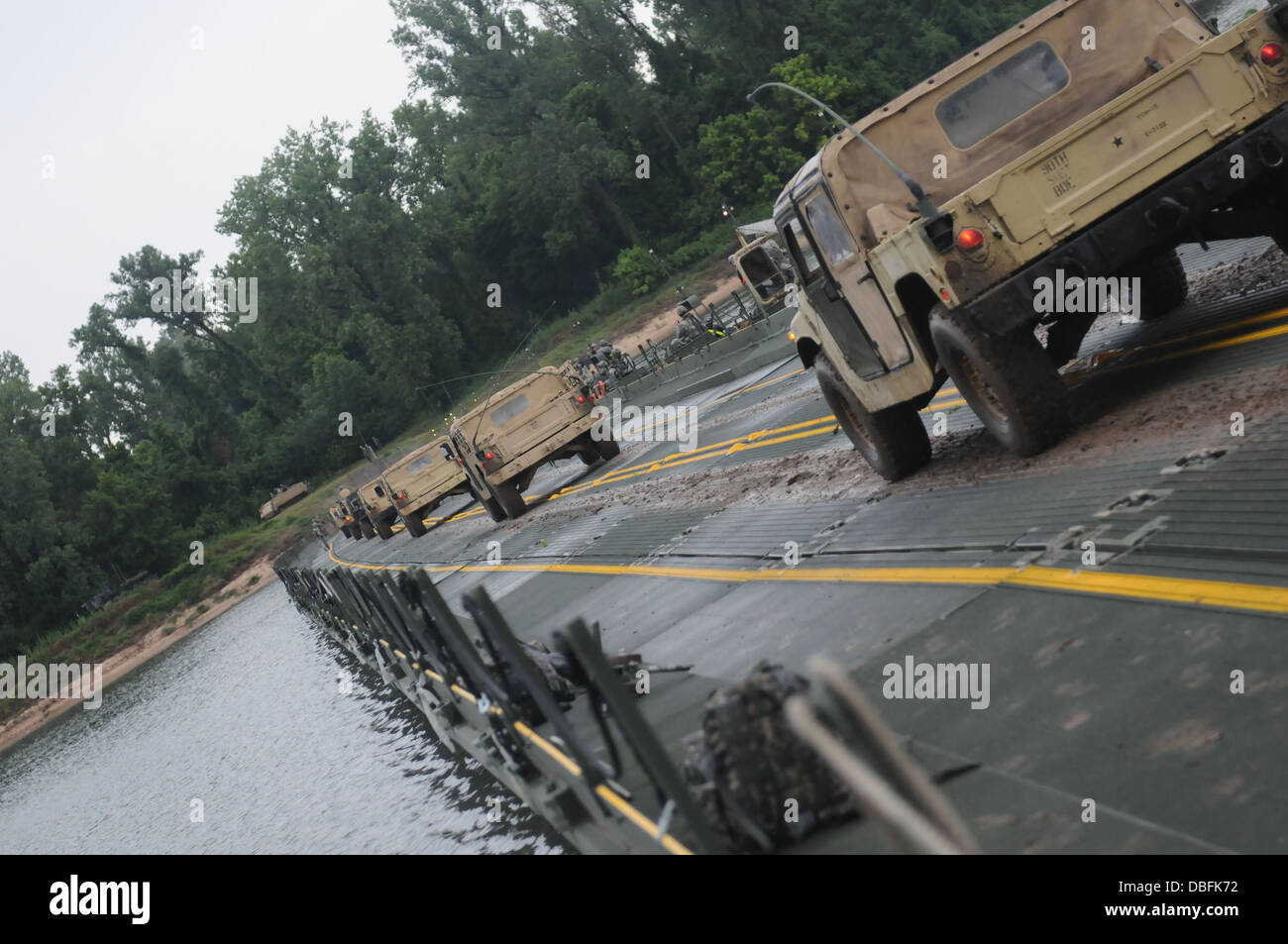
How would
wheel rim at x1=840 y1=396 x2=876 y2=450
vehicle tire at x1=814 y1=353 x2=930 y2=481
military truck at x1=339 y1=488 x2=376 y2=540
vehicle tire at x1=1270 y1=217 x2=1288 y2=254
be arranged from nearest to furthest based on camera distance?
vehicle tire at x1=1270 y1=217 x2=1288 y2=254, vehicle tire at x1=814 y1=353 x2=930 y2=481, wheel rim at x1=840 y1=396 x2=876 y2=450, military truck at x1=339 y1=488 x2=376 y2=540

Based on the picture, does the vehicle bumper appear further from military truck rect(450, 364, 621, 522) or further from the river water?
military truck rect(450, 364, 621, 522)

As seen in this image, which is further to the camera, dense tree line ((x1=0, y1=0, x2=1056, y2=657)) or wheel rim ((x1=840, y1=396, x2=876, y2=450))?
dense tree line ((x1=0, y1=0, x2=1056, y2=657))

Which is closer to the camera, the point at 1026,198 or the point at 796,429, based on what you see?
the point at 1026,198

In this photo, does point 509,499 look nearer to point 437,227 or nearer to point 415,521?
point 415,521

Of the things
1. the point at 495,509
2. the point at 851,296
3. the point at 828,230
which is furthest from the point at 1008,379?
the point at 495,509

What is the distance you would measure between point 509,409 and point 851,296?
1852 centimetres

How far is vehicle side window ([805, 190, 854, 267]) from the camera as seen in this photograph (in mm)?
11125

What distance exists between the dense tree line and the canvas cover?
60893mm

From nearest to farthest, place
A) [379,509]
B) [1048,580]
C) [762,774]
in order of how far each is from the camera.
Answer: [762,774] < [1048,580] < [379,509]

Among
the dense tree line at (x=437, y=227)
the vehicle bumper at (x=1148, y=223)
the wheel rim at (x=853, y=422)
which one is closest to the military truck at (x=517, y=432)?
the wheel rim at (x=853, y=422)

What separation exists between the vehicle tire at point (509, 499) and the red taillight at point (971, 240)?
66.3 feet

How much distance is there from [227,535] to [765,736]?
291ft

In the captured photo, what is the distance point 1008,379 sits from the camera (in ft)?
31.6

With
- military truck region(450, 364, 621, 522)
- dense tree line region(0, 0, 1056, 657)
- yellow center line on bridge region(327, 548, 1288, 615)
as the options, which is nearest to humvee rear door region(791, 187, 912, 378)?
yellow center line on bridge region(327, 548, 1288, 615)
